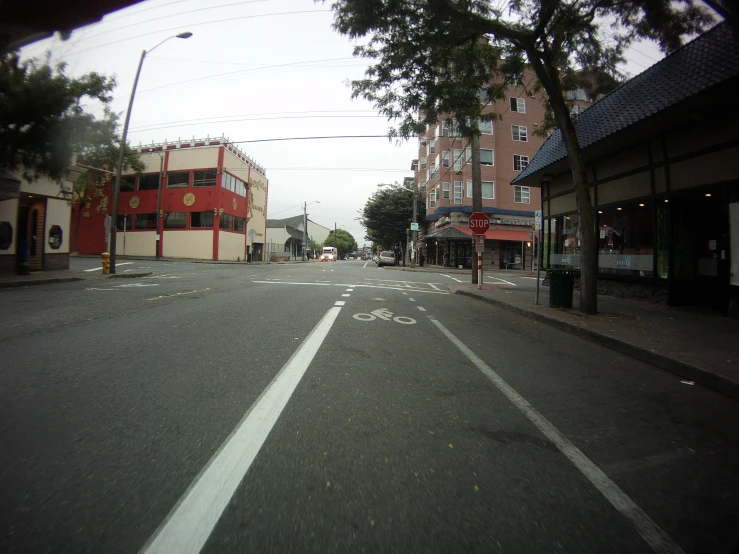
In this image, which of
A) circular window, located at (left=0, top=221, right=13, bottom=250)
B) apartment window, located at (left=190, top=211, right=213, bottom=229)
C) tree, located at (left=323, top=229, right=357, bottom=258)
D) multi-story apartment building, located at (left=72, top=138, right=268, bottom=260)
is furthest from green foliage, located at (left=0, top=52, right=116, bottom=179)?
tree, located at (left=323, top=229, right=357, bottom=258)

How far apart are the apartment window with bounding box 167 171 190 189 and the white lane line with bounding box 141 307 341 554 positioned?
128 ft

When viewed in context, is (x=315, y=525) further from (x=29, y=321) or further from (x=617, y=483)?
(x=29, y=321)

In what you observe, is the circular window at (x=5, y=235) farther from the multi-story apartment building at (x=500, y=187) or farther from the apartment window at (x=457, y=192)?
the apartment window at (x=457, y=192)

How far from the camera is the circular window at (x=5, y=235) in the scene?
49.6 feet

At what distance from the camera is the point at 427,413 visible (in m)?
3.17

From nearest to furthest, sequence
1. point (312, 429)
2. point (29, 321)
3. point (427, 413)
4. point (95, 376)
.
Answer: point (312, 429), point (427, 413), point (95, 376), point (29, 321)

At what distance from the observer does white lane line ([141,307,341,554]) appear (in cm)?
167

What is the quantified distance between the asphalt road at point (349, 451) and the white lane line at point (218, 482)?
0.4 inches

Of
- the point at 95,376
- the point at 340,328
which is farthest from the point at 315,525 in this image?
the point at 340,328

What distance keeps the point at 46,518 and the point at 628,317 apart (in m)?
9.40

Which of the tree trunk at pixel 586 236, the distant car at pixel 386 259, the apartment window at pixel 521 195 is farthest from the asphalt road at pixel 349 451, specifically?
the distant car at pixel 386 259

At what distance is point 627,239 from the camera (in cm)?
1152

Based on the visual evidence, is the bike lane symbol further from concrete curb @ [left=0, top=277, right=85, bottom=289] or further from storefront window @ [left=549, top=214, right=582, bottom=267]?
concrete curb @ [left=0, top=277, right=85, bottom=289]

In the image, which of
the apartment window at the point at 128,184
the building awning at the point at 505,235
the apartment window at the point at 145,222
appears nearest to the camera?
the building awning at the point at 505,235
